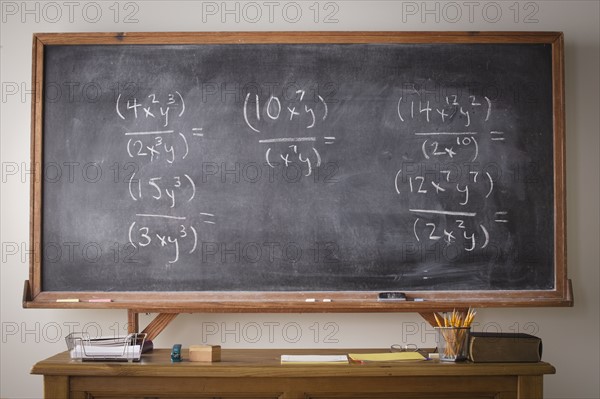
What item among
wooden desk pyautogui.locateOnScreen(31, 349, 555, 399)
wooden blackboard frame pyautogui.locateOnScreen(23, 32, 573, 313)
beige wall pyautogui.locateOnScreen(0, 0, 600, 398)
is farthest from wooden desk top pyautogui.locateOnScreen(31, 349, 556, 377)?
beige wall pyautogui.locateOnScreen(0, 0, 600, 398)

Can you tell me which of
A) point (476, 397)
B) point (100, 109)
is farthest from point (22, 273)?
point (476, 397)

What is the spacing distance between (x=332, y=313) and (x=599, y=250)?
120cm

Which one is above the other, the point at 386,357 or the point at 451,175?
the point at 451,175

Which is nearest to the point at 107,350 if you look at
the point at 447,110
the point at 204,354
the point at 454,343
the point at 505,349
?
the point at 204,354

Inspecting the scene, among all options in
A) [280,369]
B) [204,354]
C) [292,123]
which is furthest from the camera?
[292,123]

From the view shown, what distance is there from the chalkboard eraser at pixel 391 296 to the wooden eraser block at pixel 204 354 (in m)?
0.73

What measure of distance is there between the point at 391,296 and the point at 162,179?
1.09 meters

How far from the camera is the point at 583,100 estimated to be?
3189 millimetres

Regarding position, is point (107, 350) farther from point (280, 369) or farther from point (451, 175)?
point (451, 175)

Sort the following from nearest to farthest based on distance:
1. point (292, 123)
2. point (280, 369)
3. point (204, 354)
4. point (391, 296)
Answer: point (280, 369) → point (204, 354) → point (391, 296) → point (292, 123)

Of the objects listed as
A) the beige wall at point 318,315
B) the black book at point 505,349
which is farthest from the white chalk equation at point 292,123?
the black book at point 505,349

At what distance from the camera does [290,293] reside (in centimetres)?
304

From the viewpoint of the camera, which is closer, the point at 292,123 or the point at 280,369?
the point at 280,369

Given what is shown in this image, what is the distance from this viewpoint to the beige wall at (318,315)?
124 inches
